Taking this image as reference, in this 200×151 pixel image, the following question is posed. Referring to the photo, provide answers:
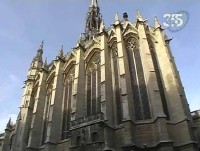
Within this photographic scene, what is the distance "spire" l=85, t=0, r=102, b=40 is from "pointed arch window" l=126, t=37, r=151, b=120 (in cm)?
1343

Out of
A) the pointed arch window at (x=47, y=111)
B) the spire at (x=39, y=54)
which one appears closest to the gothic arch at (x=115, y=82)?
the pointed arch window at (x=47, y=111)

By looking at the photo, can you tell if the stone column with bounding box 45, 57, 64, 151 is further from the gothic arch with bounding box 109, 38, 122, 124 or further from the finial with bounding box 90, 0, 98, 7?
the finial with bounding box 90, 0, 98, 7

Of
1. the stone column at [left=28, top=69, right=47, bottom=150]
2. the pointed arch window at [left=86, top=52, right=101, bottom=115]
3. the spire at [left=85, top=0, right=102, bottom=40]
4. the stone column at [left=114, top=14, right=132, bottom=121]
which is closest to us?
the stone column at [left=114, top=14, right=132, bottom=121]

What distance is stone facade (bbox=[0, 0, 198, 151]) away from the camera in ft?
53.5

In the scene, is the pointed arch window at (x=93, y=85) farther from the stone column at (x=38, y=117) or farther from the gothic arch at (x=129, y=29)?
the stone column at (x=38, y=117)

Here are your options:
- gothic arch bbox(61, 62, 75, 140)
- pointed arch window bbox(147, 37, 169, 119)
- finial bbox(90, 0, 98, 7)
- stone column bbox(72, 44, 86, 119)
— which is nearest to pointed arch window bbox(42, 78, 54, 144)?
gothic arch bbox(61, 62, 75, 140)

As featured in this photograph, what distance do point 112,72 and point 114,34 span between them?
4.30 meters

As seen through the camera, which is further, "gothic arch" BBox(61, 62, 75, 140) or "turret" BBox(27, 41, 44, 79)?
"turret" BBox(27, 41, 44, 79)

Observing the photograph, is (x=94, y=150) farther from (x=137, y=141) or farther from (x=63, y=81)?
(x=63, y=81)

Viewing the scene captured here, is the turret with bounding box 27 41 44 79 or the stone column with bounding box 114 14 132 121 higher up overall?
the turret with bounding box 27 41 44 79

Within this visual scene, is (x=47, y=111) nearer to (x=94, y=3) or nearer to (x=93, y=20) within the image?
(x=93, y=20)

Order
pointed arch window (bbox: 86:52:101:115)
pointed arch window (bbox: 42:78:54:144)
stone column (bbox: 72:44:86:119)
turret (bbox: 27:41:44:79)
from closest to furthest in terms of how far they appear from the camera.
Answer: stone column (bbox: 72:44:86:119)
pointed arch window (bbox: 86:52:101:115)
pointed arch window (bbox: 42:78:54:144)
turret (bbox: 27:41:44:79)

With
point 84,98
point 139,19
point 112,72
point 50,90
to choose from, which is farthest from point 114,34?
point 50,90

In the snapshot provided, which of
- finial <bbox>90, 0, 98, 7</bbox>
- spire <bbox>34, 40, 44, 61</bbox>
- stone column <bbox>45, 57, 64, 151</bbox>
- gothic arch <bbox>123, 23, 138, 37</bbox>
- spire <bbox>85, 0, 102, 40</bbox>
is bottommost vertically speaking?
stone column <bbox>45, 57, 64, 151</bbox>
